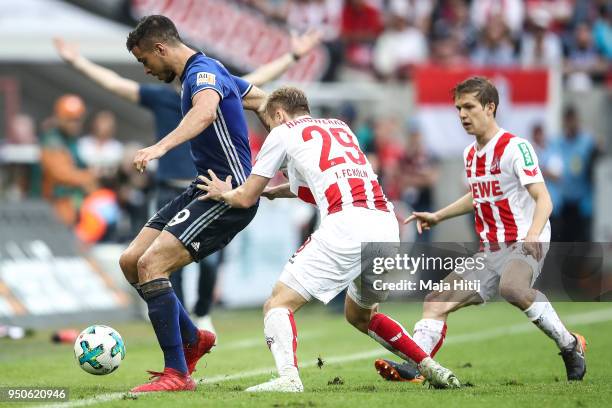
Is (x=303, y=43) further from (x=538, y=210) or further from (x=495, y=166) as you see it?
(x=538, y=210)

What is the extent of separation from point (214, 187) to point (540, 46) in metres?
13.7

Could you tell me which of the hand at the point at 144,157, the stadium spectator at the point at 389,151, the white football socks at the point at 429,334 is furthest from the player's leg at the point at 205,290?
the stadium spectator at the point at 389,151

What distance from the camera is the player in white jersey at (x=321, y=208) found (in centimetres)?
735

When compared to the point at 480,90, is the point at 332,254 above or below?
below

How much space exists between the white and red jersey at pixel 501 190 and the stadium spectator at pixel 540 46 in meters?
11.4

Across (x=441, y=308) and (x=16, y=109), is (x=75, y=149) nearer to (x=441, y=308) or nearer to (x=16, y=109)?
(x=16, y=109)

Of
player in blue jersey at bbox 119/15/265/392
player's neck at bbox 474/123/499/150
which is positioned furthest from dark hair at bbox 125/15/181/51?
player's neck at bbox 474/123/499/150

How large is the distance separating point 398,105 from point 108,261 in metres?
6.75

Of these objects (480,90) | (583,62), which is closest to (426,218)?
(480,90)

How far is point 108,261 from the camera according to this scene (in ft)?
49.6

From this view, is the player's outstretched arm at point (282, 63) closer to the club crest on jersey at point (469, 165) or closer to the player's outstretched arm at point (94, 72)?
the player's outstretched arm at point (94, 72)

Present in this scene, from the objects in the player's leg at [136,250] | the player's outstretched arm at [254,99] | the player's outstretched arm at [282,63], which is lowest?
the player's leg at [136,250]

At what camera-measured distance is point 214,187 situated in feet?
25.3

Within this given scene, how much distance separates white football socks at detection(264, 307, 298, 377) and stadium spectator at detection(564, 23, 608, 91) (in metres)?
13.2
